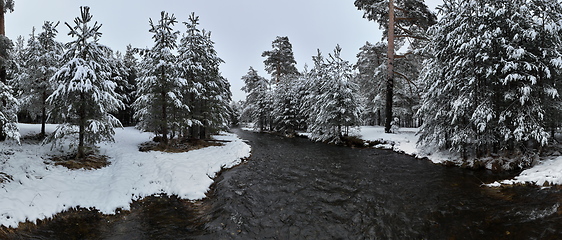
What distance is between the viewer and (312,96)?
1066 inches

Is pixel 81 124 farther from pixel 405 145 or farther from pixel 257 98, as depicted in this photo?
pixel 257 98

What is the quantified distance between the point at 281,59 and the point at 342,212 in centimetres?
3827

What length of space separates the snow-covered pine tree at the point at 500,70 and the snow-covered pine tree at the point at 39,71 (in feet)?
74.2

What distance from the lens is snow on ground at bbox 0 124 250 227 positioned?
593 cm

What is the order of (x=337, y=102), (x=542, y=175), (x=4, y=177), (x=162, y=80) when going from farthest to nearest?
1. (x=337, y=102)
2. (x=162, y=80)
3. (x=542, y=175)
4. (x=4, y=177)

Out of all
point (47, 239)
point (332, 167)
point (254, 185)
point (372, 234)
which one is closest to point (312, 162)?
point (332, 167)

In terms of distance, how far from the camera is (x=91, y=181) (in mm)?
8180

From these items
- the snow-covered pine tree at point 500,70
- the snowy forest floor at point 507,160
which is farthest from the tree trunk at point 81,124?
the snow-covered pine tree at point 500,70

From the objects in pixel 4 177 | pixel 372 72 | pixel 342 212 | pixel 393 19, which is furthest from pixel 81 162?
pixel 372 72

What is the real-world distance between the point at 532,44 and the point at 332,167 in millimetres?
10640

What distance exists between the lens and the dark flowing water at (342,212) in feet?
18.0

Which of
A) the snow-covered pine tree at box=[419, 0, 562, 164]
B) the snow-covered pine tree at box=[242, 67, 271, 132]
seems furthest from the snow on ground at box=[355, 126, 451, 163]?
the snow-covered pine tree at box=[242, 67, 271, 132]

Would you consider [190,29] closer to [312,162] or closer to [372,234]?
[312,162]

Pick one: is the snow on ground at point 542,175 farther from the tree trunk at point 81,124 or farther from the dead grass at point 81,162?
the tree trunk at point 81,124
